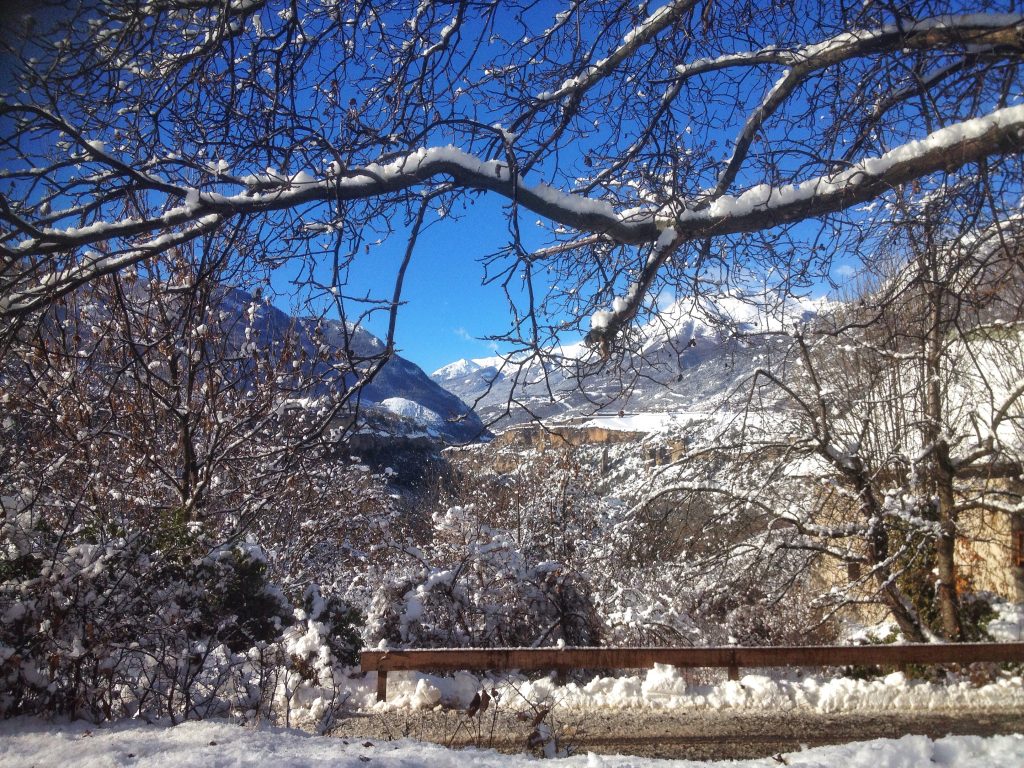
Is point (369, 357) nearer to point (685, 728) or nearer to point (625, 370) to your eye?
point (625, 370)

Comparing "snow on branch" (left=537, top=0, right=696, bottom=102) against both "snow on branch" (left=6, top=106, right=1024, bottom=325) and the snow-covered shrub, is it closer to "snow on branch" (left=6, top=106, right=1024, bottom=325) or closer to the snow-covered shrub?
"snow on branch" (left=6, top=106, right=1024, bottom=325)

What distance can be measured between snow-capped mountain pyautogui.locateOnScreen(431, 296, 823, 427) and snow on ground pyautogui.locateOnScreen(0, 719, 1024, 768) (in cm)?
163

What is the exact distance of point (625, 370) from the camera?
191 inches

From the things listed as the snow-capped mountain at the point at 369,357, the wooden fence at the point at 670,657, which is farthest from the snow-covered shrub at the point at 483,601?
the snow-capped mountain at the point at 369,357

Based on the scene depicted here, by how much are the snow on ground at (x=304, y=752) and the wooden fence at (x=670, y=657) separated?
9.20 feet

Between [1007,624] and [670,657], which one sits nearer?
[670,657]

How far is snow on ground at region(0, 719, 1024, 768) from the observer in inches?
121

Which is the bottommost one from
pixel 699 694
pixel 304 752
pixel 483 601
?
pixel 699 694

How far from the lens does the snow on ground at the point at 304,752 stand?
10.1 feet

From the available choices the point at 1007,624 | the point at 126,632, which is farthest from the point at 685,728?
the point at 1007,624

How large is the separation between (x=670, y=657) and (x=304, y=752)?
441 centimetres

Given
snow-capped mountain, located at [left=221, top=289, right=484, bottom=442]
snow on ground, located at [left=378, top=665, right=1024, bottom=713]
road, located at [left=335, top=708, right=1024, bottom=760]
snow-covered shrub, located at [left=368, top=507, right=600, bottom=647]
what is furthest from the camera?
snow-covered shrub, located at [left=368, top=507, right=600, bottom=647]

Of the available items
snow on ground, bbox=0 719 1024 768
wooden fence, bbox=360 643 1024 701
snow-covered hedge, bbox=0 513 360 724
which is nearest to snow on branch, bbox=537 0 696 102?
snow on ground, bbox=0 719 1024 768

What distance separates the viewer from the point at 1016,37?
9.86ft
